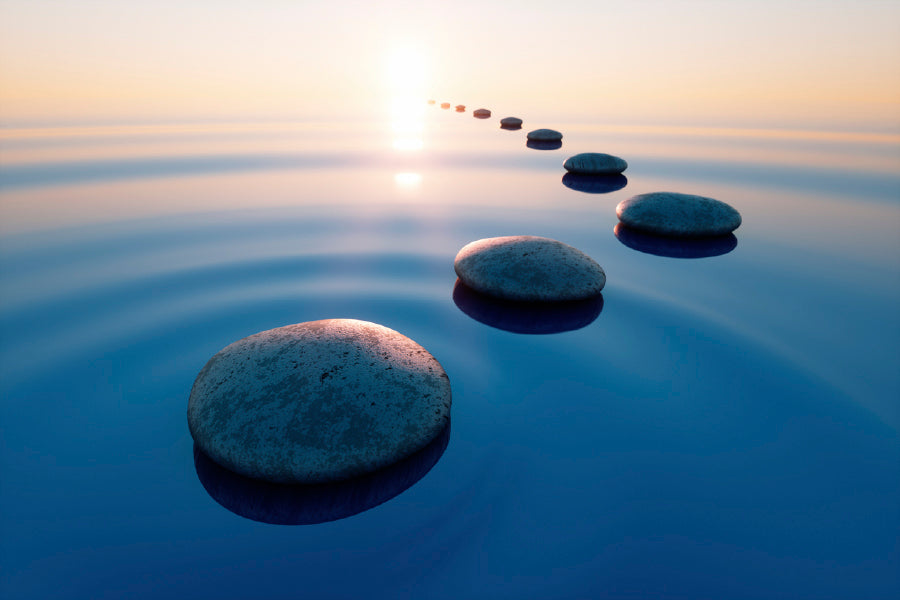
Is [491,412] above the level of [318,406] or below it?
below

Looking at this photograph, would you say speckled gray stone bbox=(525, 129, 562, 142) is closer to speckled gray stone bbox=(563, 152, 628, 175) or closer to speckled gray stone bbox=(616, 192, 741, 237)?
speckled gray stone bbox=(563, 152, 628, 175)

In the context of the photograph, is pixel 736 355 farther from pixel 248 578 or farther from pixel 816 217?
pixel 816 217

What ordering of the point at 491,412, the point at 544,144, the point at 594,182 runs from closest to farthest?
the point at 491,412 < the point at 594,182 < the point at 544,144

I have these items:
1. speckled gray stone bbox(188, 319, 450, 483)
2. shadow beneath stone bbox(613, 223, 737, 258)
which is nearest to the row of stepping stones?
speckled gray stone bbox(188, 319, 450, 483)

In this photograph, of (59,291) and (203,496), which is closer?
(203,496)

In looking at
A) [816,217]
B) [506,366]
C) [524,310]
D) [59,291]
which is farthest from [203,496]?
[816,217]

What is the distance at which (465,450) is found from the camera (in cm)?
332

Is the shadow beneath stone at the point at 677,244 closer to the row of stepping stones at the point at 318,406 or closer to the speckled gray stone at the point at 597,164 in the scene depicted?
the row of stepping stones at the point at 318,406

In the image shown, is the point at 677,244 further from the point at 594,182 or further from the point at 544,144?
the point at 544,144

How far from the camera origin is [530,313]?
531cm

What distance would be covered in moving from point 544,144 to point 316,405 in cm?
1933

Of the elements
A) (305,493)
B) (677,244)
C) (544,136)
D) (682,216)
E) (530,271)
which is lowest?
(305,493)

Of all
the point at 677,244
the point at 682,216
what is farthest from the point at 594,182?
the point at 677,244

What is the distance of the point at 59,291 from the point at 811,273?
33.9 ft
